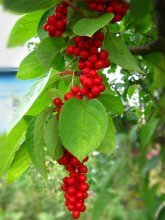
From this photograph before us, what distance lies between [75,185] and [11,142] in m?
0.14

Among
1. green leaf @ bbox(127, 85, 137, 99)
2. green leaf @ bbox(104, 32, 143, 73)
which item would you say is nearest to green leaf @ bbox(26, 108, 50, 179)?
green leaf @ bbox(104, 32, 143, 73)

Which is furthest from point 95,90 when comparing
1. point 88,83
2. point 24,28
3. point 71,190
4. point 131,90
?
point 131,90

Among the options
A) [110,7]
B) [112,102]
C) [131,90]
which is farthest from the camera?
[131,90]

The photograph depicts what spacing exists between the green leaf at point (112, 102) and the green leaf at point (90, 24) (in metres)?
0.12

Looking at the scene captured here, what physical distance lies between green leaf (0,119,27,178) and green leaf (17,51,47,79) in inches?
3.9

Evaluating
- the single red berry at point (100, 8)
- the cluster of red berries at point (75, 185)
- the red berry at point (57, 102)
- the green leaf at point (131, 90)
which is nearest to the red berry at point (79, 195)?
the cluster of red berries at point (75, 185)

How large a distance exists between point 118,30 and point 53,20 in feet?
0.59

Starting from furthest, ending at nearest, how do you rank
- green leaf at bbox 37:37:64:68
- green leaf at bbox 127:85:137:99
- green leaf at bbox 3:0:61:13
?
green leaf at bbox 127:85:137:99, green leaf at bbox 37:37:64:68, green leaf at bbox 3:0:61:13

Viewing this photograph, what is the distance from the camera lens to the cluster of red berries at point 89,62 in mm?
486

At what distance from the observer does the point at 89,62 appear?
50 cm

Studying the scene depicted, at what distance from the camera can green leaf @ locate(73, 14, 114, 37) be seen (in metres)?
0.46

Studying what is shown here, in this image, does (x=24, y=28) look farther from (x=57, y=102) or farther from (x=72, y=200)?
(x=72, y=200)

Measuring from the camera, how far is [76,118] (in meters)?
0.48

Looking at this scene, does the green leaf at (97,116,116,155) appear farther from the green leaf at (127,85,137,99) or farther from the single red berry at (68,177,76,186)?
the green leaf at (127,85,137,99)
